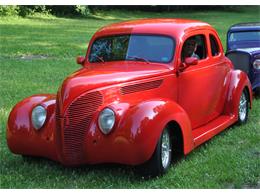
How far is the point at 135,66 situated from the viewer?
6.05m

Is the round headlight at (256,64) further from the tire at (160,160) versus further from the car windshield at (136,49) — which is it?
the tire at (160,160)

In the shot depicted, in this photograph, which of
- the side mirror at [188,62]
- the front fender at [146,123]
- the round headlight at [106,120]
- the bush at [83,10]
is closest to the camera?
the front fender at [146,123]

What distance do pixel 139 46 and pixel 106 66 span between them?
55 cm

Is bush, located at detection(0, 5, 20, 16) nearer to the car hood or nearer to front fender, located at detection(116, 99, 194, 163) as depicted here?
the car hood

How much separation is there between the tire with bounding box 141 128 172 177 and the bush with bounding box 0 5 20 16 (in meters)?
23.7

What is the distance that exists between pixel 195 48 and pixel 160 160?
7.35 ft

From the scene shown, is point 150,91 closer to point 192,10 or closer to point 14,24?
point 14,24

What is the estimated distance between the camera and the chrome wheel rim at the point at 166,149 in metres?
5.42

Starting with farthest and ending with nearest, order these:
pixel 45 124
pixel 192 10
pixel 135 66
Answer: pixel 192 10
pixel 135 66
pixel 45 124

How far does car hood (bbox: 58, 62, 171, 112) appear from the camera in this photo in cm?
529

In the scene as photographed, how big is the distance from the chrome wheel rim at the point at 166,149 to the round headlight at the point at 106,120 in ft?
2.13

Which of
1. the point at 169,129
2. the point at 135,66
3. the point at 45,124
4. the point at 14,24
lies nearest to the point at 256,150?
the point at 169,129

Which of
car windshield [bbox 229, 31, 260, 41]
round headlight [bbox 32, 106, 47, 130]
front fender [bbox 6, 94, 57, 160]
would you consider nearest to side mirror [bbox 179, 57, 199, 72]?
front fender [bbox 6, 94, 57, 160]

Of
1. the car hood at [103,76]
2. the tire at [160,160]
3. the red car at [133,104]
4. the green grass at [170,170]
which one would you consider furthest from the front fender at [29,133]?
the tire at [160,160]
